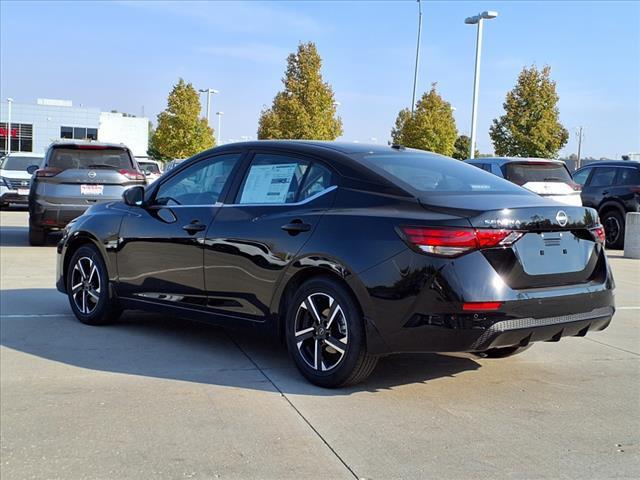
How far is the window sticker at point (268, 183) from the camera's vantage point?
5227 millimetres

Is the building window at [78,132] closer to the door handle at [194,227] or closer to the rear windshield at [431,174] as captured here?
the door handle at [194,227]

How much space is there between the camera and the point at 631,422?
428cm

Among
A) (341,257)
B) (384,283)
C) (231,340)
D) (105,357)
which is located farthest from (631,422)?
(105,357)

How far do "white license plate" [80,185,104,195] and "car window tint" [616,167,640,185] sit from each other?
10.0 m

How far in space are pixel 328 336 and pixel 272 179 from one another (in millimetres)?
1260

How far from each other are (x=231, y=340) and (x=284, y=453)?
8.13 feet

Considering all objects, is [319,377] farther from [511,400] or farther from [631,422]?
[631,422]

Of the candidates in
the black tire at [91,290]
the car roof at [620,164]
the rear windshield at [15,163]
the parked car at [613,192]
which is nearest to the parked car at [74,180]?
the black tire at [91,290]

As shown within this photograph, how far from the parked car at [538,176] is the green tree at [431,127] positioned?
26103 mm

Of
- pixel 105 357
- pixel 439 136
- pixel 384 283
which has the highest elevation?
pixel 439 136

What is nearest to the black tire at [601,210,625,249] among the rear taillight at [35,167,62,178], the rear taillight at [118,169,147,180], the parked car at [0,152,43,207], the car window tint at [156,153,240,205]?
the rear taillight at [118,169,147,180]

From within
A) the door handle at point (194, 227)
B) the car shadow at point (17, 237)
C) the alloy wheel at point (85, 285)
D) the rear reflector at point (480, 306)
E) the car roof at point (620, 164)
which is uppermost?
the car roof at point (620, 164)

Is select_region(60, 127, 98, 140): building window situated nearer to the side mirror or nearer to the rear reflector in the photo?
the side mirror

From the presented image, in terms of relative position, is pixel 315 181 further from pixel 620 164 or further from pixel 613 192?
pixel 620 164
